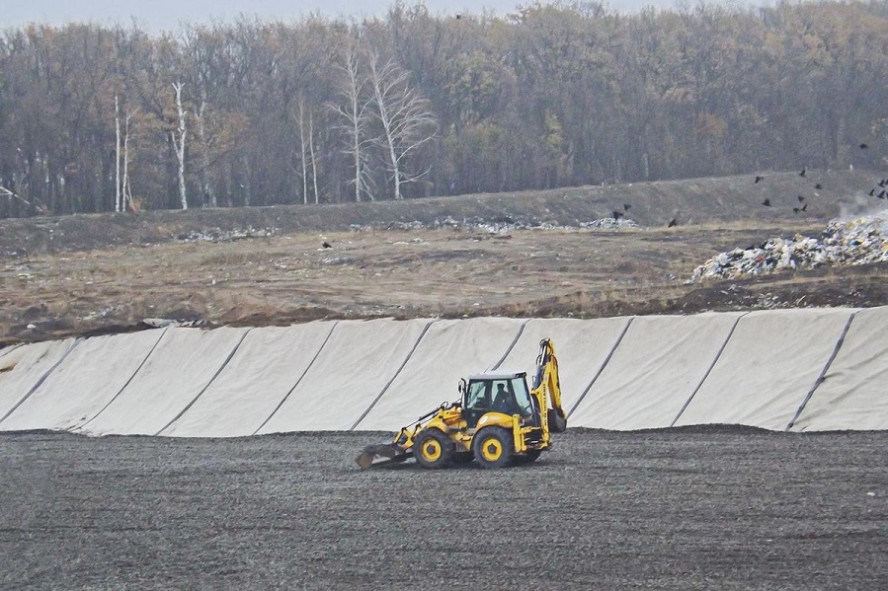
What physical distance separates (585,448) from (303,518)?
18.6 feet

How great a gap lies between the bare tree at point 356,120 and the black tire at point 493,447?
54.7 metres

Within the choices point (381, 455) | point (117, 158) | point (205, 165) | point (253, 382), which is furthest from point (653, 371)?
point (205, 165)

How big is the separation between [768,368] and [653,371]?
6.40ft

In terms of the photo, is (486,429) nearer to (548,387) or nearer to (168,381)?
(548,387)

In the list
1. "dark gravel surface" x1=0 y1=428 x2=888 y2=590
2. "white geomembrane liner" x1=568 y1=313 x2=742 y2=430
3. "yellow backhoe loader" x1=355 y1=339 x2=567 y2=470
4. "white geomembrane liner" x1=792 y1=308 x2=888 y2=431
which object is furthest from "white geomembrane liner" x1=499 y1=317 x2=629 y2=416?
"yellow backhoe loader" x1=355 y1=339 x2=567 y2=470

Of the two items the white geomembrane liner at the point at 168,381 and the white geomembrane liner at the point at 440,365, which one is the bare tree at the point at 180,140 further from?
the white geomembrane liner at the point at 440,365

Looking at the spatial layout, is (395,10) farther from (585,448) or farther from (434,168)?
(585,448)

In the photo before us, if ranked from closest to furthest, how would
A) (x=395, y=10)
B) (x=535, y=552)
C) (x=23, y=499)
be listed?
(x=535, y=552) → (x=23, y=499) → (x=395, y=10)

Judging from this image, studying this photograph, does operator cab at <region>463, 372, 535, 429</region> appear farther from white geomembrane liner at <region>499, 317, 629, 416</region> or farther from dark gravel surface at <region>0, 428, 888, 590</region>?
white geomembrane liner at <region>499, 317, 629, 416</region>

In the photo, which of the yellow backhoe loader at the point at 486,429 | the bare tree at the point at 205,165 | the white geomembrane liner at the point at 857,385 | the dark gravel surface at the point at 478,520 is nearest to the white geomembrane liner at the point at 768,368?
the white geomembrane liner at the point at 857,385

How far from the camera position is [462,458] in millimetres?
18000

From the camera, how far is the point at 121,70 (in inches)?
3177

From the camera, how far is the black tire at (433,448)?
1767 centimetres

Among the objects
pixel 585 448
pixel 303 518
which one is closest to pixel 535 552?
pixel 303 518
